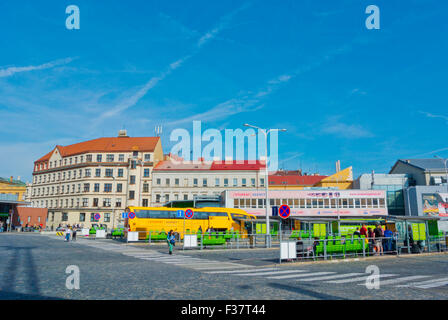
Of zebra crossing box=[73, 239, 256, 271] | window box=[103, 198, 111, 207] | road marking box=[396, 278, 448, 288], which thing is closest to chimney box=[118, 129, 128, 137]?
window box=[103, 198, 111, 207]

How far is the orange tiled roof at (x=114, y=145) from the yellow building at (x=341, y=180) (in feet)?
130

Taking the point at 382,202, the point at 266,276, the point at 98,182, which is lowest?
the point at 266,276

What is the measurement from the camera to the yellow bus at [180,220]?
116ft

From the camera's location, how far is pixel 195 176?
74.0 m

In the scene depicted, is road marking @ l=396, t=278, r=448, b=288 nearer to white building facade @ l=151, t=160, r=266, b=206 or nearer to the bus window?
the bus window

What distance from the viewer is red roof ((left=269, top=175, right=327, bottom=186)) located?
83438 mm

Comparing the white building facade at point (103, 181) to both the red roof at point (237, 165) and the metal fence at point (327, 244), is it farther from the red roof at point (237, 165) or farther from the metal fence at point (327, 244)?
the metal fence at point (327, 244)

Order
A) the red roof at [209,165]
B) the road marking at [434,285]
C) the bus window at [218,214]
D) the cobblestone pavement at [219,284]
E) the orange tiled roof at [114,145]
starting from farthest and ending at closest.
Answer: the orange tiled roof at [114,145]
the red roof at [209,165]
the bus window at [218,214]
the road marking at [434,285]
the cobblestone pavement at [219,284]

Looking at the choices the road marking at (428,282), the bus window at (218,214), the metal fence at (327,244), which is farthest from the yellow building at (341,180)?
the road marking at (428,282)

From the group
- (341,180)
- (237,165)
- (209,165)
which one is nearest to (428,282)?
(237,165)
